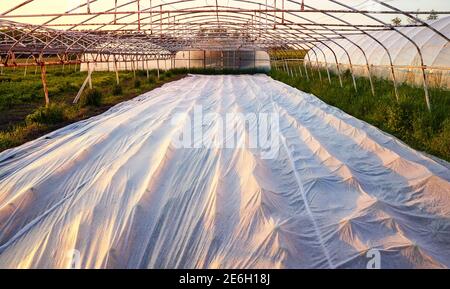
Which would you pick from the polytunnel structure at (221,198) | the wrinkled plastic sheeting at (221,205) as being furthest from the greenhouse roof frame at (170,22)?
the wrinkled plastic sheeting at (221,205)

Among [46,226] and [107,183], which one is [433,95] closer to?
[107,183]

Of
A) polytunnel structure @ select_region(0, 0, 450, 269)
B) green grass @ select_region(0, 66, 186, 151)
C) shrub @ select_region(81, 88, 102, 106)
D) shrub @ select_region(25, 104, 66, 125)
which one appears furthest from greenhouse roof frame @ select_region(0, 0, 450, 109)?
shrub @ select_region(25, 104, 66, 125)

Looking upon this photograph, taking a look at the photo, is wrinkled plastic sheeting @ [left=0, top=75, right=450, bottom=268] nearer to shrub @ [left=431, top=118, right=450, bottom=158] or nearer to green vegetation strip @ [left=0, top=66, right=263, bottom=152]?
shrub @ [left=431, top=118, right=450, bottom=158]

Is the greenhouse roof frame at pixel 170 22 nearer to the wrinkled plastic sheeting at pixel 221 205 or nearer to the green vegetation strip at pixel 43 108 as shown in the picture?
the green vegetation strip at pixel 43 108

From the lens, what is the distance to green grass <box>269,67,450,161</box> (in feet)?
26.6

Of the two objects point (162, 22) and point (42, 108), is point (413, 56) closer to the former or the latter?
point (162, 22)

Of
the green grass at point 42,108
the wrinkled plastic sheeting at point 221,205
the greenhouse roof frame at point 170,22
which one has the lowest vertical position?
the wrinkled plastic sheeting at point 221,205

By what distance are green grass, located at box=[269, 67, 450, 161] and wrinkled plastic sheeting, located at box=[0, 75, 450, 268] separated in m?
0.78

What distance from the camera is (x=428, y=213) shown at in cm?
505

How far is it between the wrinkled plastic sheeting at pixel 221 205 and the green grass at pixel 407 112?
0.78 meters

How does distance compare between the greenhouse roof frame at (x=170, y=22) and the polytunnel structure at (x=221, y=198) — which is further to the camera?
the greenhouse roof frame at (x=170, y=22)

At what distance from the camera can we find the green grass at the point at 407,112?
26.6ft
